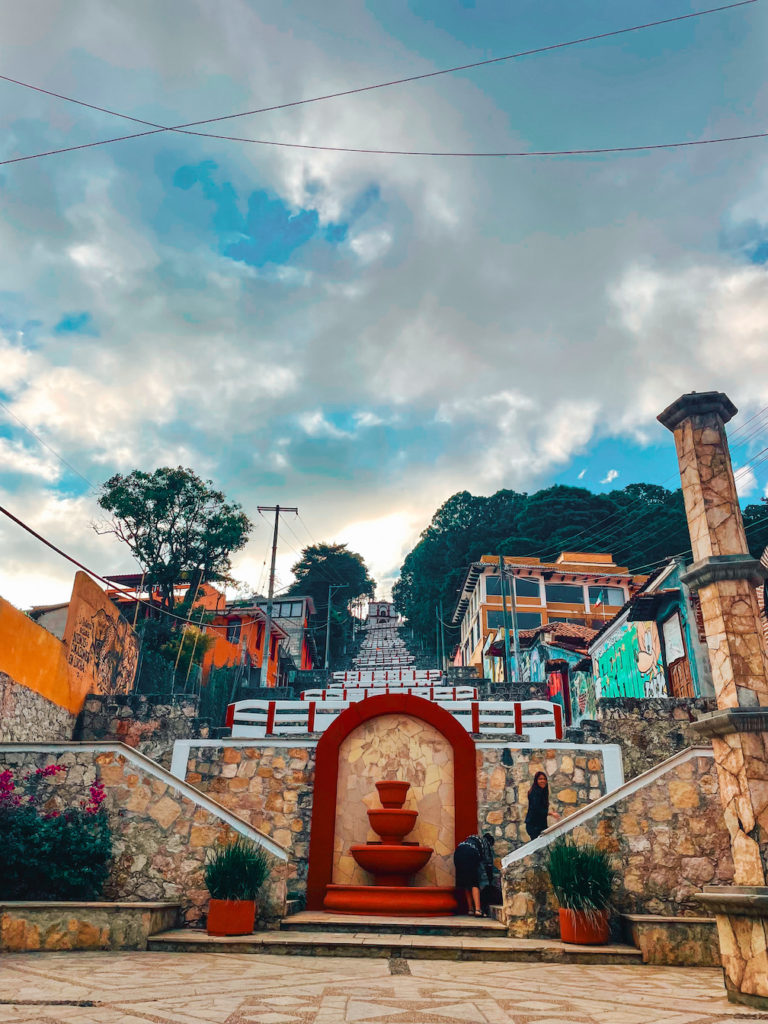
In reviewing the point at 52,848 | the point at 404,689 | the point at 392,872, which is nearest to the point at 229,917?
the point at 52,848

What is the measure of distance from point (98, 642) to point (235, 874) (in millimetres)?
9626

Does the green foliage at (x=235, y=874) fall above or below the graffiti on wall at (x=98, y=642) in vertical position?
below

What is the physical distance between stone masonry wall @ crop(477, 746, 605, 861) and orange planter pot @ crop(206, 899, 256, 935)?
461cm

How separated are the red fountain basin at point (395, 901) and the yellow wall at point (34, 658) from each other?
6517mm

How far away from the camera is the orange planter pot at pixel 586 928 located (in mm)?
7363

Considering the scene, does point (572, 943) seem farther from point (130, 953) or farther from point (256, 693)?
point (256, 693)

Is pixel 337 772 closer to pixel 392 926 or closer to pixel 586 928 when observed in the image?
pixel 392 926

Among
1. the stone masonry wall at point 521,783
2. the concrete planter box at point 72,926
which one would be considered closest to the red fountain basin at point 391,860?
the stone masonry wall at point 521,783

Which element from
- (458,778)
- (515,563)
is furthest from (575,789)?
(515,563)

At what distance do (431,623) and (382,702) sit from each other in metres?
46.0

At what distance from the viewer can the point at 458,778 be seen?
11289 millimetres

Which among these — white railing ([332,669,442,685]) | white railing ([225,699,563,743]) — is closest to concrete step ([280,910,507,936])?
white railing ([225,699,563,743])

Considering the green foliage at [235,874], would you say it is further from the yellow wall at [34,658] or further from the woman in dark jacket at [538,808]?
the yellow wall at [34,658]

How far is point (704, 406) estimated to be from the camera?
6.40m
